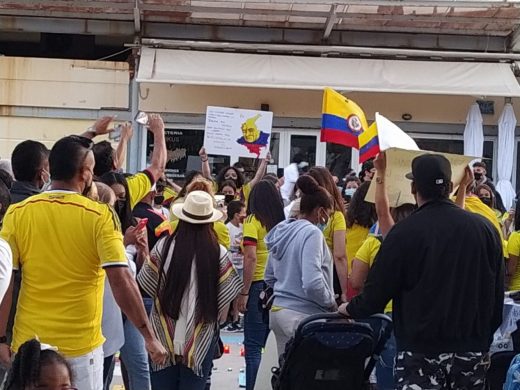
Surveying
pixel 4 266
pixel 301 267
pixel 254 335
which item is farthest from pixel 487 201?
pixel 4 266

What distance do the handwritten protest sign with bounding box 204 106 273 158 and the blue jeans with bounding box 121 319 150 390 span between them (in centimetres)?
540

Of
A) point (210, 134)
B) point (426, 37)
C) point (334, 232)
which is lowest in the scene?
point (334, 232)

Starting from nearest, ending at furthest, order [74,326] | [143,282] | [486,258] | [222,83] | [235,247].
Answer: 1. [74,326]
2. [486,258]
3. [143,282]
4. [235,247]
5. [222,83]

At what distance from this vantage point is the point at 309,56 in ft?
49.4

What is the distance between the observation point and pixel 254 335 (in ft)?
21.9

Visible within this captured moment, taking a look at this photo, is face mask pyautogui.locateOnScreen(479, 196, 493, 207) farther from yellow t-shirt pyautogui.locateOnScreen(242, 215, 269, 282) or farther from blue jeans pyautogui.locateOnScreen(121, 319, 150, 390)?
blue jeans pyautogui.locateOnScreen(121, 319, 150, 390)

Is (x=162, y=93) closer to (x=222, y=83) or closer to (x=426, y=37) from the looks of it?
(x=222, y=83)

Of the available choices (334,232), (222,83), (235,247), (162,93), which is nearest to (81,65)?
(162,93)

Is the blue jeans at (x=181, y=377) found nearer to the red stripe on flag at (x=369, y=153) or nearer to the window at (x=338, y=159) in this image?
the red stripe on flag at (x=369, y=153)

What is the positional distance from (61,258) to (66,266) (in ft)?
0.16

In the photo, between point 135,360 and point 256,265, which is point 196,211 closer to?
point 135,360

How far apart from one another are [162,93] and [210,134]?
14.2 ft

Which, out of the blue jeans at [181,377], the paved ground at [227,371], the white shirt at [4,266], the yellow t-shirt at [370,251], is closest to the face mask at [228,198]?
the paved ground at [227,371]

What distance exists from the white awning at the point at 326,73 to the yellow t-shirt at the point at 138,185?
802 cm
